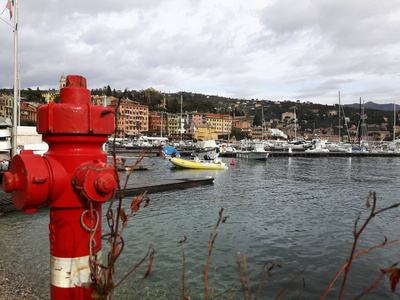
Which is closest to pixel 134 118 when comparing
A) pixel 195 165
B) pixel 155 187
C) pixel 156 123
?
pixel 156 123

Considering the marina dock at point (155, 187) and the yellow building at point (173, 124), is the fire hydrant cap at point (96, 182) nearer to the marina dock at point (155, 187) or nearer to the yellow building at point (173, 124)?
the marina dock at point (155, 187)

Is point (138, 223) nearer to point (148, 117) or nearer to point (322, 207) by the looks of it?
point (322, 207)

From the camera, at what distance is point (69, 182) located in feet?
5.82

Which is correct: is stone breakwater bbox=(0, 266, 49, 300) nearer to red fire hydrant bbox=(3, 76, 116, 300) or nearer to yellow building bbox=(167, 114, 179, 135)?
red fire hydrant bbox=(3, 76, 116, 300)

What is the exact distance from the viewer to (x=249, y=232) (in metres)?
9.73

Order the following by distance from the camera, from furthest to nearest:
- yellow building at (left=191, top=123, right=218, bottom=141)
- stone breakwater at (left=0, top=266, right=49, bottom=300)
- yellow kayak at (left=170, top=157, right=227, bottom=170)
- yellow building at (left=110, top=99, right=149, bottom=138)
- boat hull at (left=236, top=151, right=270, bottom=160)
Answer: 1. yellow building at (left=191, top=123, right=218, bottom=141)
2. yellow building at (left=110, top=99, right=149, bottom=138)
3. boat hull at (left=236, top=151, right=270, bottom=160)
4. yellow kayak at (left=170, top=157, right=227, bottom=170)
5. stone breakwater at (left=0, top=266, right=49, bottom=300)

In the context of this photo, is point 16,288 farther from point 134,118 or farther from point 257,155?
point 134,118

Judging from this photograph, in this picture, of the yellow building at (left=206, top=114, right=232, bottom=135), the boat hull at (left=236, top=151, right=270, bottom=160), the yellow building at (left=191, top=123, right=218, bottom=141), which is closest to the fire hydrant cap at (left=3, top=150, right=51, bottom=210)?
the boat hull at (left=236, top=151, right=270, bottom=160)

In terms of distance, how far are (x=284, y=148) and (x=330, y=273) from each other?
8752 centimetres

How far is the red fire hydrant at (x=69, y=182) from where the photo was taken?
67.6 inches

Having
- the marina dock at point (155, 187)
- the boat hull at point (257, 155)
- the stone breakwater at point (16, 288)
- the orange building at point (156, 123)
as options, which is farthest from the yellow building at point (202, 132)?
the stone breakwater at point (16, 288)

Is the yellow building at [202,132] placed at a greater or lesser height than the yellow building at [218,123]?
lesser

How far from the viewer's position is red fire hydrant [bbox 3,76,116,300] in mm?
1717

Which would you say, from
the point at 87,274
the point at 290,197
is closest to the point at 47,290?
the point at 87,274
